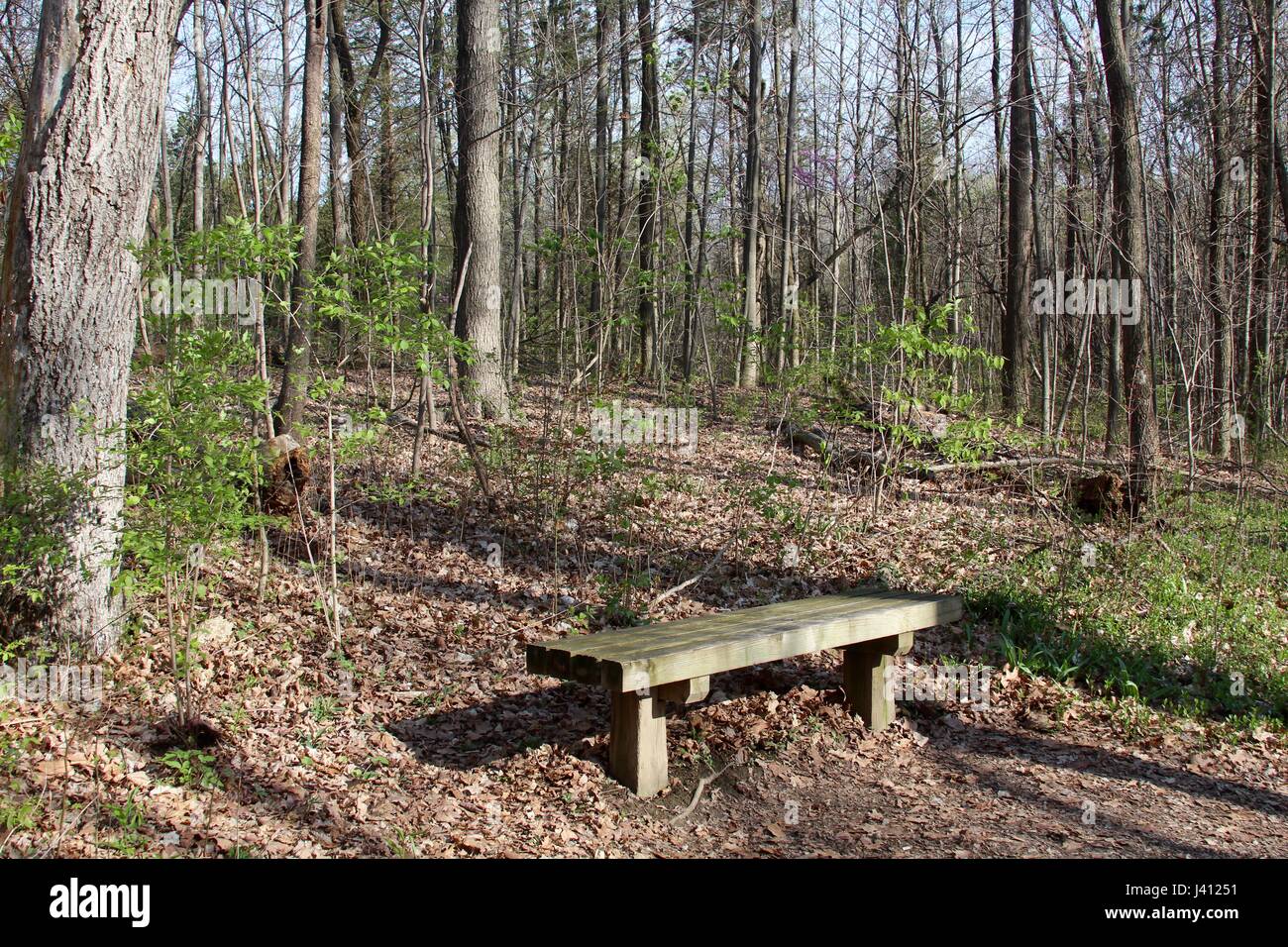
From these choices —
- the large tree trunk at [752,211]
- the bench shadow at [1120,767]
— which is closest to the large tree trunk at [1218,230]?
the large tree trunk at [752,211]

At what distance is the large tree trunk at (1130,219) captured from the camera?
8.89m

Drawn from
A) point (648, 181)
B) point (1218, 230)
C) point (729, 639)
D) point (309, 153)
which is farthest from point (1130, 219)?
point (309, 153)

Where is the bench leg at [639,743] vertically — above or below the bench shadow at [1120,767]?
above

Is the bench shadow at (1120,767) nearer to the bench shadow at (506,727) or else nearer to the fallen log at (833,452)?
the bench shadow at (506,727)

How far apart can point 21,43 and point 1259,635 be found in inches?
617

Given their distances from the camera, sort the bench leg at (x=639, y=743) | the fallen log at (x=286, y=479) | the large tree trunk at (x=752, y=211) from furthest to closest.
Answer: the large tree trunk at (x=752, y=211) → the fallen log at (x=286, y=479) → the bench leg at (x=639, y=743)

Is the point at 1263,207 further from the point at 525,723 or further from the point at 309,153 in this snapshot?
the point at 525,723

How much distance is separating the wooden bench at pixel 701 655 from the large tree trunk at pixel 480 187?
207 inches

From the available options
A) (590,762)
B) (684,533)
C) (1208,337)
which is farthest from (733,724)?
(1208,337)

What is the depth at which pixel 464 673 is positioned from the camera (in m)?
5.16

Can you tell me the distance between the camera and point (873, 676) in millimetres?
5070

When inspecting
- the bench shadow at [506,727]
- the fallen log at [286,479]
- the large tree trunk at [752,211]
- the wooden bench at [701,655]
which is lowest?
the bench shadow at [506,727]
